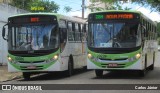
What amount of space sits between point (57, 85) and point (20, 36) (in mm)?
4099

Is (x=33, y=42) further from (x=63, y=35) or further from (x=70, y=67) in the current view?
(x=70, y=67)

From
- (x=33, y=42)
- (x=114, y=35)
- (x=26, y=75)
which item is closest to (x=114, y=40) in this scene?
(x=114, y=35)

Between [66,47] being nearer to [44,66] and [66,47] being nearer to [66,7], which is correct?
[44,66]

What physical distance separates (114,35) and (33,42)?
3674 mm

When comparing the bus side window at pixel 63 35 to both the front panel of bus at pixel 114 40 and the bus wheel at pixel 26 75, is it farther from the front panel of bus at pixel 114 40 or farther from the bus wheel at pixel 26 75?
the bus wheel at pixel 26 75

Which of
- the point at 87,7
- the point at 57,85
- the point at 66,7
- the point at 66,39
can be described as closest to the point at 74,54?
the point at 66,39

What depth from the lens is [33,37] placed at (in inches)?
888

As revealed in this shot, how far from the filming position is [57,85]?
64.5ft

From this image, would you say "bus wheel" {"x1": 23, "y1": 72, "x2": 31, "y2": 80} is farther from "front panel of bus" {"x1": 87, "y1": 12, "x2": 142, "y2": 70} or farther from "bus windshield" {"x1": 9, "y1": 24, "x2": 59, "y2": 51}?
"front panel of bus" {"x1": 87, "y1": 12, "x2": 142, "y2": 70}

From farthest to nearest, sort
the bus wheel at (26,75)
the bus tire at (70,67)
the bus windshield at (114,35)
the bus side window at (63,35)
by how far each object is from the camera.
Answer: the bus tire at (70,67) < the bus wheel at (26,75) < the bus side window at (63,35) < the bus windshield at (114,35)

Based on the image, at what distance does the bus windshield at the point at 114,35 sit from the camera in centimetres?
2233

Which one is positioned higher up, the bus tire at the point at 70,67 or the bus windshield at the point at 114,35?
the bus windshield at the point at 114,35

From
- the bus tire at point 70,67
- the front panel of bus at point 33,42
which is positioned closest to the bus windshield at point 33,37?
the front panel of bus at point 33,42

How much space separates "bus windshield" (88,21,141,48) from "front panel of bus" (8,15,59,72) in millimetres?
1695
